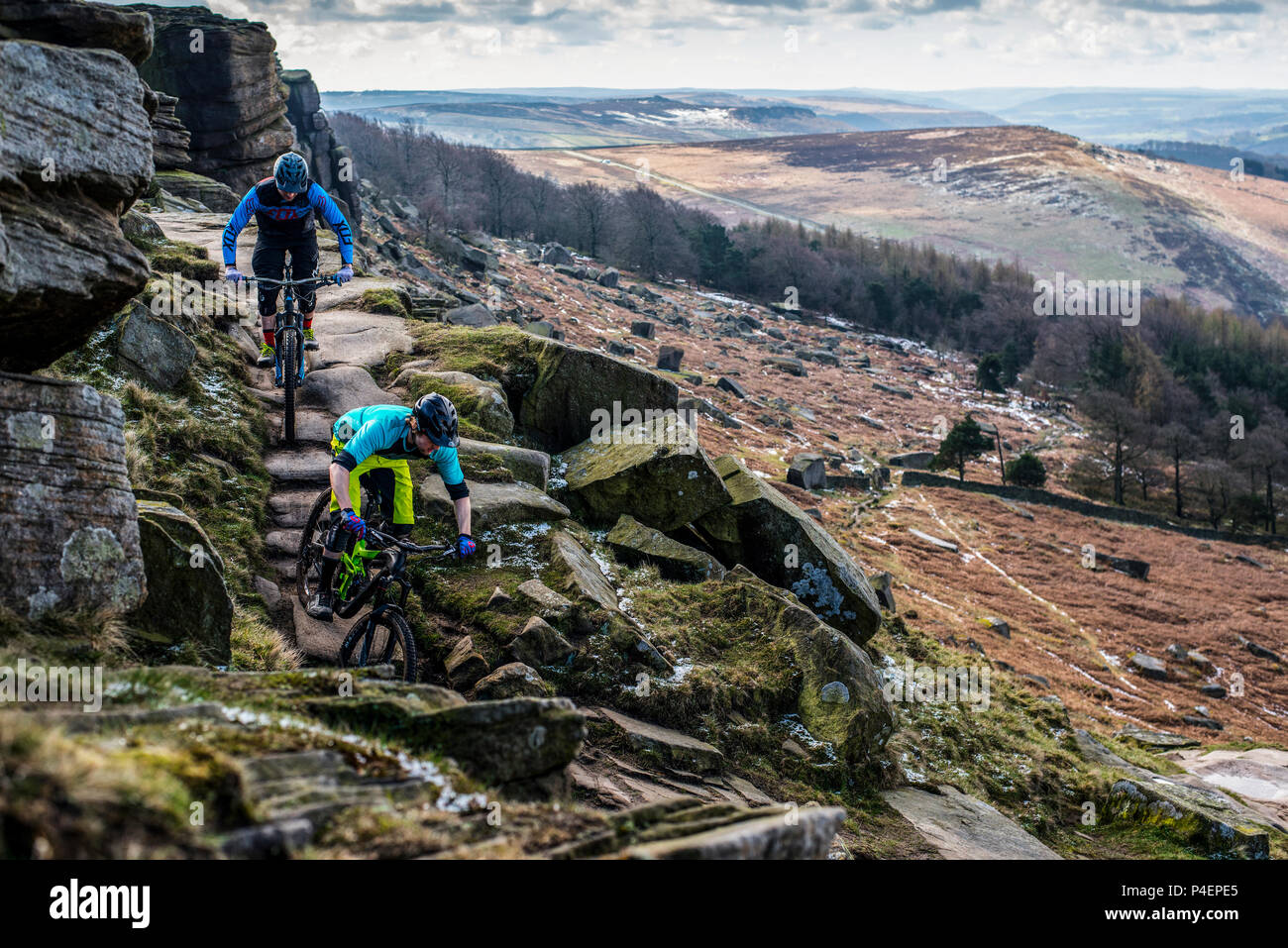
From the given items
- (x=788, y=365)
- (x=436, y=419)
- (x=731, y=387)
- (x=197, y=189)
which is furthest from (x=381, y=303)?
(x=788, y=365)

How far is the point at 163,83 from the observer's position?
112ft

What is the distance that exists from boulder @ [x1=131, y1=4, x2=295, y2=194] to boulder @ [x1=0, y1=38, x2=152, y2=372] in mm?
30349

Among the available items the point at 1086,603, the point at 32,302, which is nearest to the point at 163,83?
the point at 32,302

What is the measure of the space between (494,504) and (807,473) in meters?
41.5

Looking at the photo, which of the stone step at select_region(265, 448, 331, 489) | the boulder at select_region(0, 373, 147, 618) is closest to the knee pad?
the boulder at select_region(0, 373, 147, 618)

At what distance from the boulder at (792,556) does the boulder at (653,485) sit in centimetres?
52

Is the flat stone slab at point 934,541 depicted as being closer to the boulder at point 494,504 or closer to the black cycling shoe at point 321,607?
the boulder at point 494,504

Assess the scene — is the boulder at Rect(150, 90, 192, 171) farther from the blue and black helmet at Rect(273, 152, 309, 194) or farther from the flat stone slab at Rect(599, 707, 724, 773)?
the flat stone slab at Rect(599, 707, 724, 773)

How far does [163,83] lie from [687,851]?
130 ft

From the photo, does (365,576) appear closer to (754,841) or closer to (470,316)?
(754,841)

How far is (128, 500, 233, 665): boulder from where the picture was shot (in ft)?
23.3

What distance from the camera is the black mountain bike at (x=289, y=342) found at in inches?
464

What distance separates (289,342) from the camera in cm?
1187

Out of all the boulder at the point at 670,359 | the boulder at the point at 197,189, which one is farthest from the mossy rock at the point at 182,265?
the boulder at the point at 670,359
